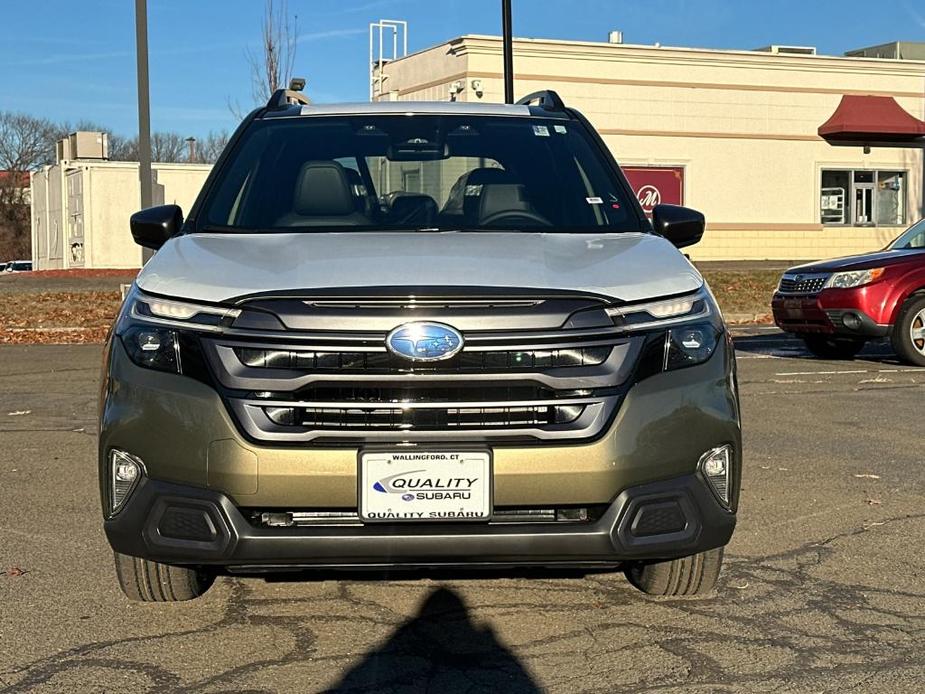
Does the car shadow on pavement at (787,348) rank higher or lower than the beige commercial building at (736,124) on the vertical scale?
lower

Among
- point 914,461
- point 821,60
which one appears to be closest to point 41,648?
point 914,461

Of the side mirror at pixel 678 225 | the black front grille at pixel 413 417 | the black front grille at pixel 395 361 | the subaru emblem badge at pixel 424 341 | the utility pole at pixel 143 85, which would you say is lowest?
the black front grille at pixel 413 417

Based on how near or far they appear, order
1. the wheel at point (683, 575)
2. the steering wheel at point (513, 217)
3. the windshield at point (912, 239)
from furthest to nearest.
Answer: the windshield at point (912, 239)
the steering wheel at point (513, 217)
the wheel at point (683, 575)

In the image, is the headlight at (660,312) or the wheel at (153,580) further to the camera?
the wheel at (153,580)

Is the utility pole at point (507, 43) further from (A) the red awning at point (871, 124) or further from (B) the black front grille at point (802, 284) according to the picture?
(A) the red awning at point (871, 124)

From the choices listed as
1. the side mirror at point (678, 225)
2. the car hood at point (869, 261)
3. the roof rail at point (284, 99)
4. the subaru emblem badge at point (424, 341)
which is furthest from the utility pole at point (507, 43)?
the subaru emblem badge at point (424, 341)

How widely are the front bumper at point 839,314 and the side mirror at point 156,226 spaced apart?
29.0 ft

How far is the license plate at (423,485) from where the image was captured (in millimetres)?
3730

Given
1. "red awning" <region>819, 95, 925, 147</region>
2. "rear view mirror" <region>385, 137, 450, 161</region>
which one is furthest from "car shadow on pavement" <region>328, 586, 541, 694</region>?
"red awning" <region>819, 95, 925, 147</region>

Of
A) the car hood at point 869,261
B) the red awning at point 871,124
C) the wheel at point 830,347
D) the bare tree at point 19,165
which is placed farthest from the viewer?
the bare tree at point 19,165

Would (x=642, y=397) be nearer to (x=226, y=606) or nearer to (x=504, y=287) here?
(x=504, y=287)

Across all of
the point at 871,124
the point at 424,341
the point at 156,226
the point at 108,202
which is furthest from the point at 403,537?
the point at 108,202

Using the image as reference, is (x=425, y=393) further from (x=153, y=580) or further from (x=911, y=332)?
(x=911, y=332)

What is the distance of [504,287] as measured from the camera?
390 cm
